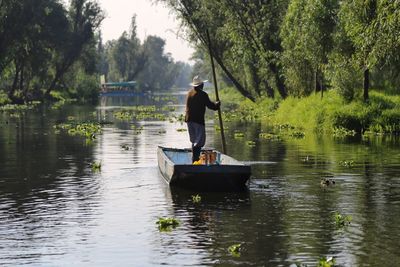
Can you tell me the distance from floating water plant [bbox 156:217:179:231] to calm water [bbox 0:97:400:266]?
0.19 metres

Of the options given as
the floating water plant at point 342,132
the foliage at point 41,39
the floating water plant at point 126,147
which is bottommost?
the floating water plant at point 126,147

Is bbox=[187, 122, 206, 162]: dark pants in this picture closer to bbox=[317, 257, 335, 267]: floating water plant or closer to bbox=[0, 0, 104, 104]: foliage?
bbox=[317, 257, 335, 267]: floating water plant

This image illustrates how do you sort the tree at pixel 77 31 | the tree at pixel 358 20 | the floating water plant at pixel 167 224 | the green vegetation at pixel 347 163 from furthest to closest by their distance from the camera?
the tree at pixel 77 31 → the tree at pixel 358 20 → the green vegetation at pixel 347 163 → the floating water plant at pixel 167 224

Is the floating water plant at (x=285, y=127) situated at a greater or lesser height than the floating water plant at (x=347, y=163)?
greater

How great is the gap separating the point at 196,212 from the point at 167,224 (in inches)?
74.4

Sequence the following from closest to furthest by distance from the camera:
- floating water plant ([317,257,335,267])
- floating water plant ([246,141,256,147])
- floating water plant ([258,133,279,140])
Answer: floating water plant ([317,257,335,267]) → floating water plant ([246,141,256,147]) → floating water plant ([258,133,279,140])

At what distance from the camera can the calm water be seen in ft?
44.0

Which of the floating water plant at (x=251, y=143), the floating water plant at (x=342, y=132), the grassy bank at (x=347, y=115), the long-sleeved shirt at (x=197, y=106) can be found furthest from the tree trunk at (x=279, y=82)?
the long-sleeved shirt at (x=197, y=106)

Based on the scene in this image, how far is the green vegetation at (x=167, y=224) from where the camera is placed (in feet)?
51.5

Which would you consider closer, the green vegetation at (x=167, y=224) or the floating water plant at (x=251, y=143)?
the green vegetation at (x=167, y=224)

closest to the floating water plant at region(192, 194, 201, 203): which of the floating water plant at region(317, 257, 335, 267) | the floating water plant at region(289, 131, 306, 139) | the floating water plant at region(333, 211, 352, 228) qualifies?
the floating water plant at region(333, 211, 352, 228)

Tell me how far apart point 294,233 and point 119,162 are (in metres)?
14.6

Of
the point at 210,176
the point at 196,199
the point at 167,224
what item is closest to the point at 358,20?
the point at 210,176

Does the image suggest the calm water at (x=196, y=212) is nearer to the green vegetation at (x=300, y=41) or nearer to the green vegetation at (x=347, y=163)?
the green vegetation at (x=347, y=163)
